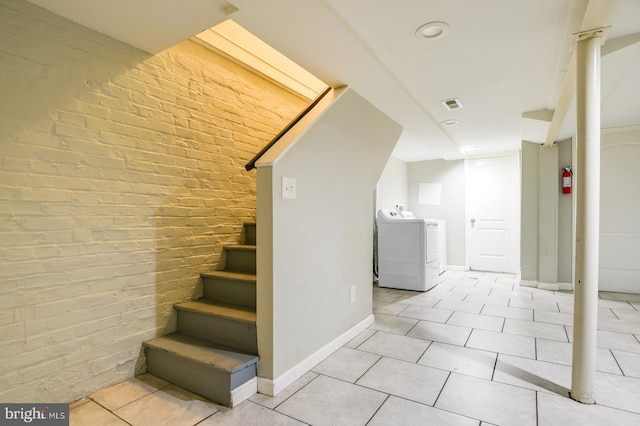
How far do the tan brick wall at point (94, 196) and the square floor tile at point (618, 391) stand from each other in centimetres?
268

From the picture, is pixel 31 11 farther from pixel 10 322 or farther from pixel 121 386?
pixel 121 386

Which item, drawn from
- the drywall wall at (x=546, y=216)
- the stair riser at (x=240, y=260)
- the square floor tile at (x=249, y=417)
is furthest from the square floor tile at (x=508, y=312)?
the square floor tile at (x=249, y=417)

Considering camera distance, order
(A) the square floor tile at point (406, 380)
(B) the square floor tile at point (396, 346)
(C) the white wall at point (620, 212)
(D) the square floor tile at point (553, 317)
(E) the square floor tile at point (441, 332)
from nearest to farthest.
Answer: (A) the square floor tile at point (406, 380) < (B) the square floor tile at point (396, 346) < (E) the square floor tile at point (441, 332) < (D) the square floor tile at point (553, 317) < (C) the white wall at point (620, 212)

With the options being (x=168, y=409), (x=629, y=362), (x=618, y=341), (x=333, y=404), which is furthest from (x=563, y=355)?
(x=168, y=409)

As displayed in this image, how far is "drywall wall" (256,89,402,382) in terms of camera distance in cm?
194

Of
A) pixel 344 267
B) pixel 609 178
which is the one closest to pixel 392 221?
pixel 344 267

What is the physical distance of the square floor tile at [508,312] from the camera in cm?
335

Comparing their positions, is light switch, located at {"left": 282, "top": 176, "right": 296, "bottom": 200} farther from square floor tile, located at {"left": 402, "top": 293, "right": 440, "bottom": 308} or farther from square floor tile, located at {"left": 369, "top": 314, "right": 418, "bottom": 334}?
square floor tile, located at {"left": 402, "top": 293, "right": 440, "bottom": 308}

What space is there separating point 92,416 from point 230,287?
1021 mm

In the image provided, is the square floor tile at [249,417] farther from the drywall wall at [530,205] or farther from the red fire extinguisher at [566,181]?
the red fire extinguisher at [566,181]

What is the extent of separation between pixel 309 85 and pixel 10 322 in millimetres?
3134

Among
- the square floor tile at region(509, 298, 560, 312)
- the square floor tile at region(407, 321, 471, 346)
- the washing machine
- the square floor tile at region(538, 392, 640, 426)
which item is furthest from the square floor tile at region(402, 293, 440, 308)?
the square floor tile at region(538, 392, 640, 426)

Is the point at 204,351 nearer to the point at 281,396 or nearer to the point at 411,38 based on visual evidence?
the point at 281,396

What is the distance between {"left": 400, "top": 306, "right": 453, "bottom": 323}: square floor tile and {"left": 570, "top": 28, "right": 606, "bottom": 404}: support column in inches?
57.5
